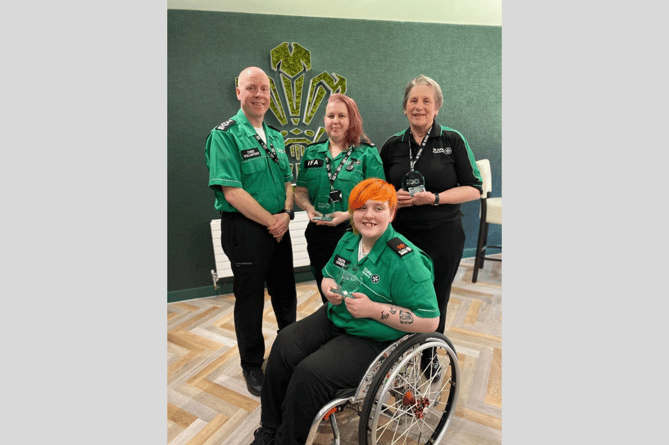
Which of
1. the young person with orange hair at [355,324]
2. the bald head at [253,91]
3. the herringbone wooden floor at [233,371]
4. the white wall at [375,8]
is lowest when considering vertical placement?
the herringbone wooden floor at [233,371]

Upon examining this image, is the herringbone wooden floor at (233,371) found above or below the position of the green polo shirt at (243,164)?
below

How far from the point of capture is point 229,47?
3.62 metres

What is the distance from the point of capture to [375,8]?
3.91 meters

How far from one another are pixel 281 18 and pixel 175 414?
11.3 ft

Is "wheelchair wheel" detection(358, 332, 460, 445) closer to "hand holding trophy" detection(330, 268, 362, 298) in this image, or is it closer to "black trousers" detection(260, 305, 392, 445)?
"black trousers" detection(260, 305, 392, 445)

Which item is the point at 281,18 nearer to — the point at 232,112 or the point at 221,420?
the point at 232,112

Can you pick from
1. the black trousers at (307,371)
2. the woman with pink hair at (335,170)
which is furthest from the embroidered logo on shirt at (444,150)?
the black trousers at (307,371)

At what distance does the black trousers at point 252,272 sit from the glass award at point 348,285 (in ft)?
2.19

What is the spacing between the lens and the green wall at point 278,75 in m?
3.56

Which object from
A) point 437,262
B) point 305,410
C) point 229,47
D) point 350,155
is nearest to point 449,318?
point 437,262

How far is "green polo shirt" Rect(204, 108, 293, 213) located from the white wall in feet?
6.40

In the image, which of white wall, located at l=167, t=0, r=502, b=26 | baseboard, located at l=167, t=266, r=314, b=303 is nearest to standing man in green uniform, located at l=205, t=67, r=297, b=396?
baseboard, located at l=167, t=266, r=314, b=303

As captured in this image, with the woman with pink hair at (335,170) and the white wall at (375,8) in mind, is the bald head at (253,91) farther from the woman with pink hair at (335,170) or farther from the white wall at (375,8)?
the white wall at (375,8)

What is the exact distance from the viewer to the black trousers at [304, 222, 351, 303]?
7.23ft
